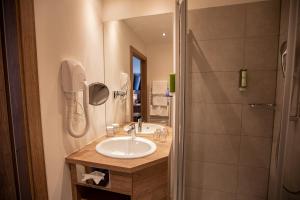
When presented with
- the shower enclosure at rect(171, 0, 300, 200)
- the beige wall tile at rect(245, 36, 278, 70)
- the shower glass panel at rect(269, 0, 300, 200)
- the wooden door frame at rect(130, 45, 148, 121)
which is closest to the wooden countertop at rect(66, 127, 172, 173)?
the shower enclosure at rect(171, 0, 300, 200)

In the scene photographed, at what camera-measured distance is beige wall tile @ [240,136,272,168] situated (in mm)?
1311

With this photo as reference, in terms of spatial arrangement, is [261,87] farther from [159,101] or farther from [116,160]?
[116,160]

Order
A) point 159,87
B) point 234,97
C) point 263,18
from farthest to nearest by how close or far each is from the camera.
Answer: point 159,87 < point 234,97 < point 263,18

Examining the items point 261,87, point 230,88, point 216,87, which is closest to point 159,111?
point 216,87

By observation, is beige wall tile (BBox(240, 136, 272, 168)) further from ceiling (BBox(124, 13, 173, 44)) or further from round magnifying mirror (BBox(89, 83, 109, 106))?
round magnifying mirror (BBox(89, 83, 109, 106))

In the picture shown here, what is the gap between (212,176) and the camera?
1.46 metres

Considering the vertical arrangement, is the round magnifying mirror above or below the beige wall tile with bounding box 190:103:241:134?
above

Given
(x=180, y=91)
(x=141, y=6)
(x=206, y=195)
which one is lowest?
(x=206, y=195)

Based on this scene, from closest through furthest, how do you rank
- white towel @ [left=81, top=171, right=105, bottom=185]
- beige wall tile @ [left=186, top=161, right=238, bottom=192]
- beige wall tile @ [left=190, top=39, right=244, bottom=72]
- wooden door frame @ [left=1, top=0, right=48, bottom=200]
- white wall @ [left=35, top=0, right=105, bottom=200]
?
wooden door frame @ [left=1, top=0, right=48, bottom=200], white wall @ [left=35, top=0, right=105, bottom=200], white towel @ [left=81, top=171, right=105, bottom=185], beige wall tile @ [left=190, top=39, right=244, bottom=72], beige wall tile @ [left=186, top=161, right=238, bottom=192]

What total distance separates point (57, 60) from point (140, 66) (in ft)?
2.68

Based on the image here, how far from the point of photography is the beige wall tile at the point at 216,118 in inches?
53.1

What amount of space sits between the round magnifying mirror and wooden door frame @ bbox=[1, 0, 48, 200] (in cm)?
43

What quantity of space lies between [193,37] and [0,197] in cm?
173

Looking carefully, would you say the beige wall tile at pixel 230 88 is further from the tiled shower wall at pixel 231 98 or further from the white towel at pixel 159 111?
the white towel at pixel 159 111
